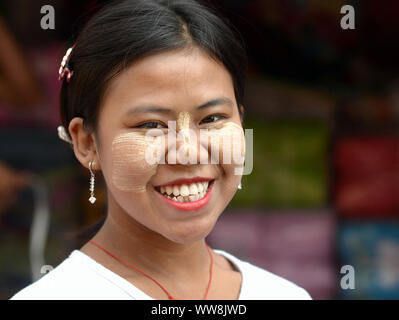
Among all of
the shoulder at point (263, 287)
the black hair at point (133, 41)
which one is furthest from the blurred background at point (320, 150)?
the black hair at point (133, 41)

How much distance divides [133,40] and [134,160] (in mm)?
316

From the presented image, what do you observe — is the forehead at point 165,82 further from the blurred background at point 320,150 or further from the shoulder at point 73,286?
the blurred background at point 320,150

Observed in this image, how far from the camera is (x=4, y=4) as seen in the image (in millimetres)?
3318

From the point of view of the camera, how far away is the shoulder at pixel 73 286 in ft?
5.19

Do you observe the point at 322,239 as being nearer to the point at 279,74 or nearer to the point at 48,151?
the point at 279,74

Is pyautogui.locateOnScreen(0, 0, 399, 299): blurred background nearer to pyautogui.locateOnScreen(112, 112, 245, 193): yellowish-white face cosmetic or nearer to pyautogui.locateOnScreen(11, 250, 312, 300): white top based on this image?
pyautogui.locateOnScreen(11, 250, 312, 300): white top

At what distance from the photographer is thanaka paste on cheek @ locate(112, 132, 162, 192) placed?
1.53 meters

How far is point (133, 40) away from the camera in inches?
60.9

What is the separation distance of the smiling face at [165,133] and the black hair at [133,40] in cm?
3

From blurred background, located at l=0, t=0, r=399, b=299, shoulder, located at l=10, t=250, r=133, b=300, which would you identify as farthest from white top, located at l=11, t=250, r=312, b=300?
blurred background, located at l=0, t=0, r=399, b=299

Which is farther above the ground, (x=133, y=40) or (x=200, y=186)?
(x=133, y=40)

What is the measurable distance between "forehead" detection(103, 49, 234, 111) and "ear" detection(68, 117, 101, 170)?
6.2 inches

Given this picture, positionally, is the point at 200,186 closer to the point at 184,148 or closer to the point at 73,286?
the point at 184,148

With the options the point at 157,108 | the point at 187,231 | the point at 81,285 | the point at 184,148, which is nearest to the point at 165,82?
the point at 157,108
